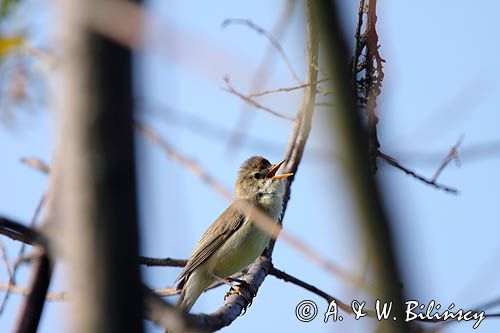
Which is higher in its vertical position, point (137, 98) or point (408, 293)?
point (137, 98)

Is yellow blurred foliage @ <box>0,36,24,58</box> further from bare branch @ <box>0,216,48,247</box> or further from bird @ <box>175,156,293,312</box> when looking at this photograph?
bird @ <box>175,156,293,312</box>

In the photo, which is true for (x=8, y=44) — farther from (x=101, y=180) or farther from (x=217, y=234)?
(x=217, y=234)

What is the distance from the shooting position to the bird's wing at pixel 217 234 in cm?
614

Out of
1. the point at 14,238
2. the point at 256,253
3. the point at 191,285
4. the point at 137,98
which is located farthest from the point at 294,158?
the point at 137,98

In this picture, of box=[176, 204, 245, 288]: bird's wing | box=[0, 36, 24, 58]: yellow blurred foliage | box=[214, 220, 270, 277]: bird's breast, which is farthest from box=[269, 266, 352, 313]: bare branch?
box=[0, 36, 24, 58]: yellow blurred foliage

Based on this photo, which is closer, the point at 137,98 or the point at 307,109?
the point at 137,98

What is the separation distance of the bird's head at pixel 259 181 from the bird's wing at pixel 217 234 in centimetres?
31

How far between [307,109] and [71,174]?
3.46m

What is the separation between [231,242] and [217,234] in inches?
10.5

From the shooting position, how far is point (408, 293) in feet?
3.76

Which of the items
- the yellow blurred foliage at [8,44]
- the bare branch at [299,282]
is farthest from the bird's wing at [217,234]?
the yellow blurred foliage at [8,44]

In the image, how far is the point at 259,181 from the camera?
698 centimetres

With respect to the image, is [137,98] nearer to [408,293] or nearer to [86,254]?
[86,254]

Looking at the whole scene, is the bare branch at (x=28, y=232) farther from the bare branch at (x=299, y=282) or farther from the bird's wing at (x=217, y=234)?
the bird's wing at (x=217, y=234)
